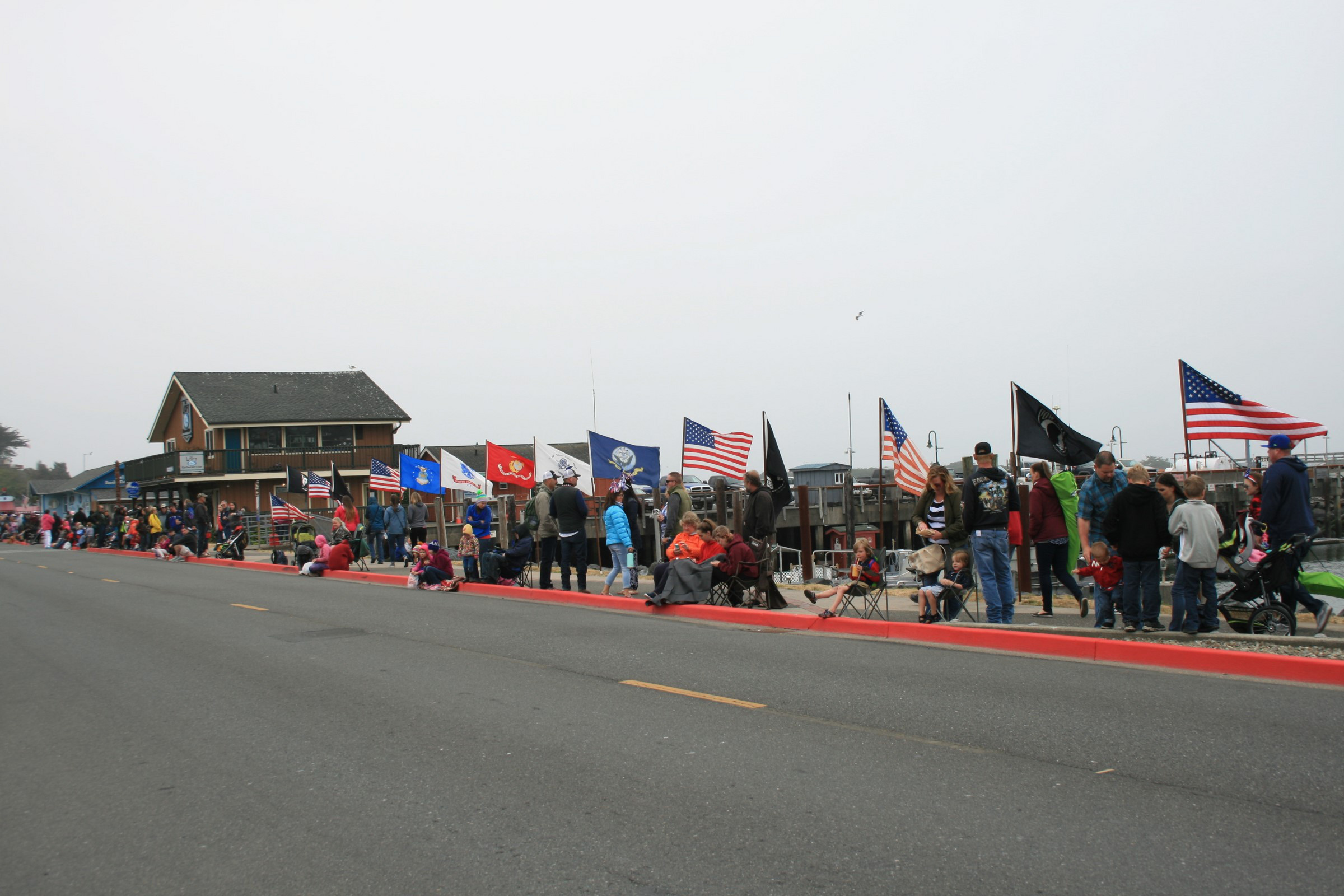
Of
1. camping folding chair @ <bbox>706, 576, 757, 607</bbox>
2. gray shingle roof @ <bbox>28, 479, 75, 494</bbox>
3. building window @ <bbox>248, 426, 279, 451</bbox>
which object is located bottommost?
camping folding chair @ <bbox>706, 576, 757, 607</bbox>

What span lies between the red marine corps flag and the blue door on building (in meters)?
29.6

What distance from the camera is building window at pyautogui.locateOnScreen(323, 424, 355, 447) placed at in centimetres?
5066

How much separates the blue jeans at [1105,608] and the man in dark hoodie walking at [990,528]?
0.82m

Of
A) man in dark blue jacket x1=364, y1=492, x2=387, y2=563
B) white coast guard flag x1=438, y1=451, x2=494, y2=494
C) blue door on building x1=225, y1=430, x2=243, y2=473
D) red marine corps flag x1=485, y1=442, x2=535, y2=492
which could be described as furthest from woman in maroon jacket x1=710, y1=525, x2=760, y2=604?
blue door on building x1=225, y1=430, x2=243, y2=473

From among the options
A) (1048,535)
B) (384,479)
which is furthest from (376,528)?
(1048,535)

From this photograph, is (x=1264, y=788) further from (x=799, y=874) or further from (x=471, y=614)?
(x=471, y=614)

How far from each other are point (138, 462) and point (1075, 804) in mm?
59813

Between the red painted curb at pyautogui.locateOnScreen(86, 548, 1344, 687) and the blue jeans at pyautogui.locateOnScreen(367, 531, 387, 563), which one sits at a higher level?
the blue jeans at pyautogui.locateOnScreen(367, 531, 387, 563)

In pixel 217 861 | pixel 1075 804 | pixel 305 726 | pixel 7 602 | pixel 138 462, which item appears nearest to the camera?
pixel 217 861

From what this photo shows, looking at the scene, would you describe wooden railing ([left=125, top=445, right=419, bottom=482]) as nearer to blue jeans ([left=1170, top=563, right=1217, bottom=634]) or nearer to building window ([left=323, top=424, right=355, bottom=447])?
building window ([left=323, top=424, right=355, bottom=447])

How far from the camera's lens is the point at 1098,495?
33.1 feet

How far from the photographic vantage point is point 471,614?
13164 millimetres

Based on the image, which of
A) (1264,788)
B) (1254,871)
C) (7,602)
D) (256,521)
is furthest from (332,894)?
(256,521)

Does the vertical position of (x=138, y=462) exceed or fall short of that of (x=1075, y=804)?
it exceeds it
